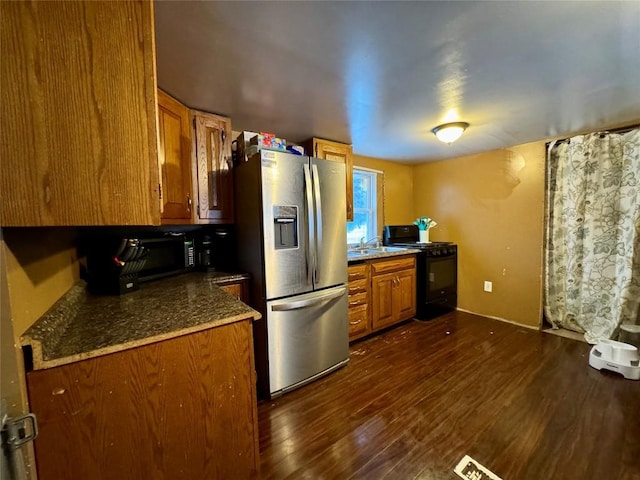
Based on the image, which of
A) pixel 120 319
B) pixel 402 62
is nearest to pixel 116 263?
pixel 120 319

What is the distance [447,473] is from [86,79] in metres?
2.10

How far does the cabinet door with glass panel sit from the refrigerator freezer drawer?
4.94 ft

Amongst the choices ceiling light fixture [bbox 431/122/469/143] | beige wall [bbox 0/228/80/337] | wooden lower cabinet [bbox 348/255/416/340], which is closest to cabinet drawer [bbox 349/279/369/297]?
wooden lower cabinet [bbox 348/255/416/340]

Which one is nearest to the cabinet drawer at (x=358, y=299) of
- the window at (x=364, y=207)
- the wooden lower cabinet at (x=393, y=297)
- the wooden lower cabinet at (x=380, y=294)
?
the wooden lower cabinet at (x=380, y=294)

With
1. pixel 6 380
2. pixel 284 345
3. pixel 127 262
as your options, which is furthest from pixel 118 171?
pixel 284 345

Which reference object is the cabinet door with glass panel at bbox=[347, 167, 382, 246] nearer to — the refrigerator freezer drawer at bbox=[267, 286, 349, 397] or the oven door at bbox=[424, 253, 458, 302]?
the oven door at bbox=[424, 253, 458, 302]

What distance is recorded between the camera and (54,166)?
0.69 metres

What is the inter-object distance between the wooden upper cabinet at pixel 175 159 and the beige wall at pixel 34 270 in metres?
0.58

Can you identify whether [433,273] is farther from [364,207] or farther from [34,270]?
[34,270]

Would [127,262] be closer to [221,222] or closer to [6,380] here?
[221,222]

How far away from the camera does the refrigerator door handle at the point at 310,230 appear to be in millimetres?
2002

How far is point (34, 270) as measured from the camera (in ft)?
2.95

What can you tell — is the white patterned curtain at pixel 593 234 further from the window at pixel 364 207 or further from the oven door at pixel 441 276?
the window at pixel 364 207

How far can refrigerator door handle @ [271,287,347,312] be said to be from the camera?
1.91 m
